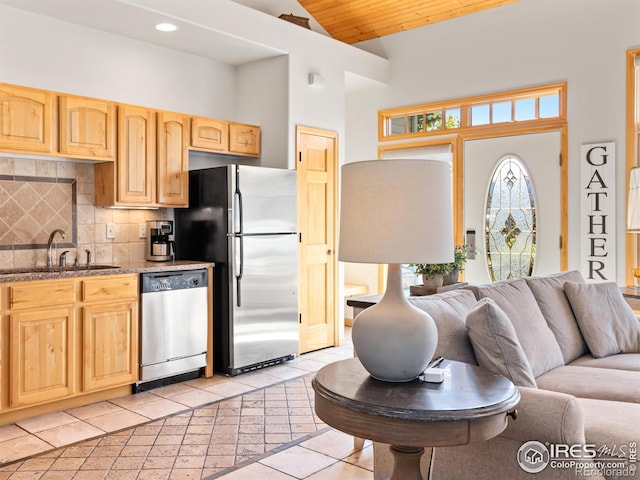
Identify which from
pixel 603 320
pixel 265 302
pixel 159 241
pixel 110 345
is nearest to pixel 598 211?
pixel 603 320

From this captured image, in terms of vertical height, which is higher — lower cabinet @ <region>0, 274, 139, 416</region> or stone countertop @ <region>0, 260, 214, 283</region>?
stone countertop @ <region>0, 260, 214, 283</region>

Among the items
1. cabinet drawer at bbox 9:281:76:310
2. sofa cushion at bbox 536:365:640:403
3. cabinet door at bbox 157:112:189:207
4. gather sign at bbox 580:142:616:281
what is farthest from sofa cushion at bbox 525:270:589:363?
cabinet drawer at bbox 9:281:76:310

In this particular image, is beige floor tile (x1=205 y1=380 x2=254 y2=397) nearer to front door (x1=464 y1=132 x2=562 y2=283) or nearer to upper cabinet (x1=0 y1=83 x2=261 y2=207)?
upper cabinet (x1=0 y1=83 x2=261 y2=207)

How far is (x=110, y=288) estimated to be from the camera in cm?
397

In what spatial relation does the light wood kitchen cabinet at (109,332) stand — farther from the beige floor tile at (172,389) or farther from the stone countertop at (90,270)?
the beige floor tile at (172,389)

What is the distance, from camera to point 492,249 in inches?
221

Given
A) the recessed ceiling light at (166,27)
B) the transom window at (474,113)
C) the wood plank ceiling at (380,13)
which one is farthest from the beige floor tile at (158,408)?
the wood plank ceiling at (380,13)

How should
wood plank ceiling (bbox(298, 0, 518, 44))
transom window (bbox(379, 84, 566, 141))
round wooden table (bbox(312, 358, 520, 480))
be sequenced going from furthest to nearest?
wood plank ceiling (bbox(298, 0, 518, 44))
transom window (bbox(379, 84, 566, 141))
round wooden table (bbox(312, 358, 520, 480))

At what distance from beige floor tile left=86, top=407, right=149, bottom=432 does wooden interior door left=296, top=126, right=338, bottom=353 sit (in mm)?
1959

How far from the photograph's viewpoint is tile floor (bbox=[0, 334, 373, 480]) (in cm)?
290

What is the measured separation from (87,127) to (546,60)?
3.97 metres

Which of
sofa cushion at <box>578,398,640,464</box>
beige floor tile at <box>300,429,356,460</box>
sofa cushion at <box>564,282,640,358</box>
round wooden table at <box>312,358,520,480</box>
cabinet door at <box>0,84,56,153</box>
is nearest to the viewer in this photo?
round wooden table at <box>312,358,520,480</box>

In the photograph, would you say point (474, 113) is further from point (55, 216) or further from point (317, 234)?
point (55, 216)

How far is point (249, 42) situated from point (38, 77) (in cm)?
167
